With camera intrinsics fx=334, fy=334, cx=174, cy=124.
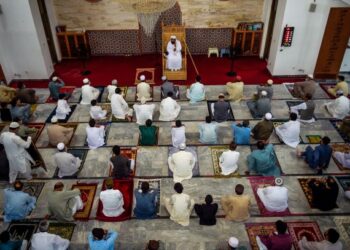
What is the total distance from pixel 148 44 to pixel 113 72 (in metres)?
1.59

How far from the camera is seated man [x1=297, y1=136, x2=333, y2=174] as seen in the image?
20.4 ft

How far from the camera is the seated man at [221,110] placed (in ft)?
24.8

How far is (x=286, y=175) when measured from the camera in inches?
255

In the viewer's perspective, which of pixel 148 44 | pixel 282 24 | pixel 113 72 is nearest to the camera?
pixel 282 24

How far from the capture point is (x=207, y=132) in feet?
23.1

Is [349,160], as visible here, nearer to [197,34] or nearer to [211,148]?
[211,148]

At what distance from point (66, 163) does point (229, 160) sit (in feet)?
10.0

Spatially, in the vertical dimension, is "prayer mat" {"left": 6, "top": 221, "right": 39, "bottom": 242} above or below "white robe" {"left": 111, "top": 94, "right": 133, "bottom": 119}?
below

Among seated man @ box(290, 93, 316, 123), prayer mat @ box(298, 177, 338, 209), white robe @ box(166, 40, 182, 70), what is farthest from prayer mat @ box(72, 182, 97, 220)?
seated man @ box(290, 93, 316, 123)

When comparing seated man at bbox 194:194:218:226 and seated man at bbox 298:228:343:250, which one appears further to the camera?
seated man at bbox 194:194:218:226

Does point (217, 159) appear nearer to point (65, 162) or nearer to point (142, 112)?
point (142, 112)

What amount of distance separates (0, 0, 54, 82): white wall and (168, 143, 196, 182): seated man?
17.5 ft

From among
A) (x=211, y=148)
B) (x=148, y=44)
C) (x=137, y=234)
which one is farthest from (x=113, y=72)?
(x=137, y=234)

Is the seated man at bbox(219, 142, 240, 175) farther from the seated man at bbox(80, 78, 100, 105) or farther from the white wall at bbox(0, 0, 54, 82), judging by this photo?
the white wall at bbox(0, 0, 54, 82)
